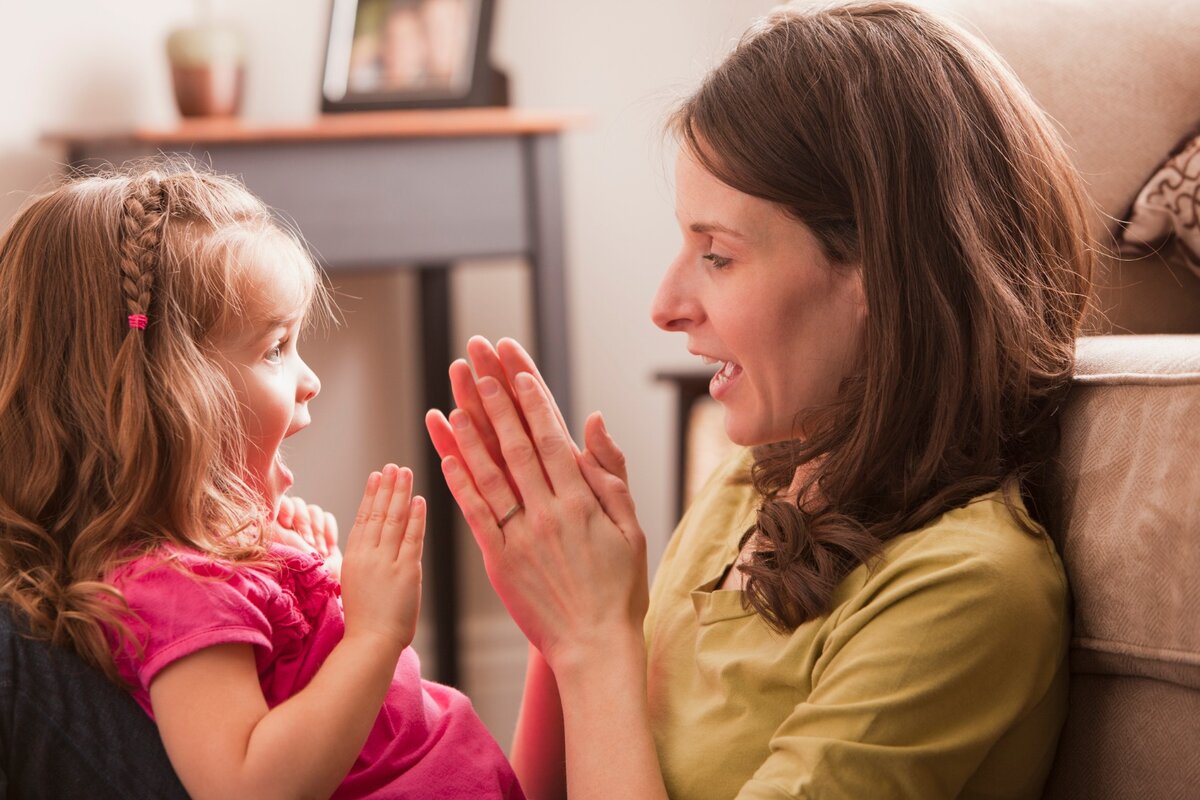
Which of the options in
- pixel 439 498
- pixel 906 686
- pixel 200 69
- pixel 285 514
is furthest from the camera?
pixel 439 498

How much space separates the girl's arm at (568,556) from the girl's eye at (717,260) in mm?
156

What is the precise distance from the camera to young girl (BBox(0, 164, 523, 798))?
2.87ft

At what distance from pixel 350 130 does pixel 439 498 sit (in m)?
0.87

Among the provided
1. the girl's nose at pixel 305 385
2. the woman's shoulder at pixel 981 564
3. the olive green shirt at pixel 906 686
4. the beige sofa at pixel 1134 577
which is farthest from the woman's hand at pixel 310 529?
the beige sofa at pixel 1134 577

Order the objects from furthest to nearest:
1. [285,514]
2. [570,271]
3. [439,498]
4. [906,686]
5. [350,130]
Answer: [570,271]
[439,498]
[350,130]
[285,514]
[906,686]

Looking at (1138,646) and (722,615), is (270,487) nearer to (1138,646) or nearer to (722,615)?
(722,615)

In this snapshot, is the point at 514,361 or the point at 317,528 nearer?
the point at 514,361

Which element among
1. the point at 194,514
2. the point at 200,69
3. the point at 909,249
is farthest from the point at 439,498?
the point at 909,249

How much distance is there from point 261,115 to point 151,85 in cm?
22

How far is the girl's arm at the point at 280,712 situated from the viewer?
2.82 ft

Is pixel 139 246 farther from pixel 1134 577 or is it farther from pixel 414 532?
pixel 1134 577

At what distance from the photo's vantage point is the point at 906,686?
0.82 m

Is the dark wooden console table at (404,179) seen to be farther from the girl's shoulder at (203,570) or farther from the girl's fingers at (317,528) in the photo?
the girl's shoulder at (203,570)

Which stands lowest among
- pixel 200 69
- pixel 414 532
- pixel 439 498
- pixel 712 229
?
pixel 439 498
